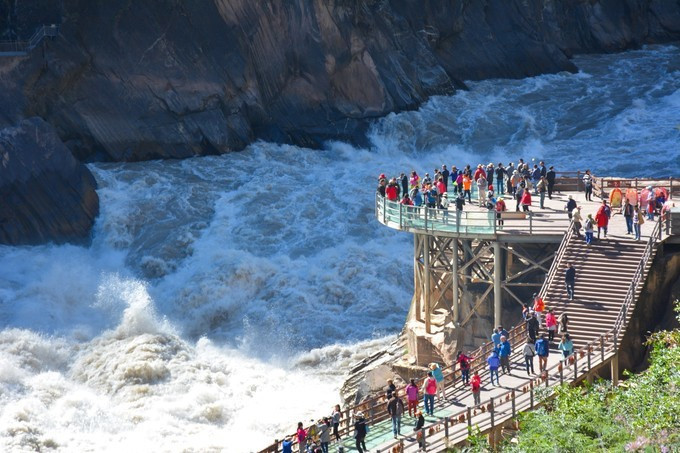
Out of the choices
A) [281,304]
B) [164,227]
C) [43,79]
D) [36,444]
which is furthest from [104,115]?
[36,444]

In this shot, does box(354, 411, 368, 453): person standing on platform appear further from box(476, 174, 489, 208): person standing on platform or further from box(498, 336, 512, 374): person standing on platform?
box(476, 174, 489, 208): person standing on platform

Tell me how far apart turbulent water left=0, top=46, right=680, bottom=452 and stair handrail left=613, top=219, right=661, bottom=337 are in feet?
36.0

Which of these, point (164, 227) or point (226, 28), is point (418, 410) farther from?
point (226, 28)

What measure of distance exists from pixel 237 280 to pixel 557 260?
61.6 ft

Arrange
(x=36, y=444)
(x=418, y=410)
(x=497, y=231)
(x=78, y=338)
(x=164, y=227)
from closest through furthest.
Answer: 1. (x=418, y=410)
2. (x=497, y=231)
3. (x=36, y=444)
4. (x=78, y=338)
5. (x=164, y=227)

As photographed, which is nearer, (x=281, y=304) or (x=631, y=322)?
(x=631, y=322)

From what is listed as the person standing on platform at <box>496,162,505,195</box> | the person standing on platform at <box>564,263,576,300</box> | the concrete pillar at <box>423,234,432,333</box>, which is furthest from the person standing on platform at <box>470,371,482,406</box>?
the person standing on platform at <box>496,162,505,195</box>

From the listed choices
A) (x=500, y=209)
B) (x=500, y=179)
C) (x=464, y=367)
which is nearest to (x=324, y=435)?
(x=464, y=367)

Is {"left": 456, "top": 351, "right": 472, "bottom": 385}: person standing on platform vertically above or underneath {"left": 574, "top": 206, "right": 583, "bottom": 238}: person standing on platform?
underneath

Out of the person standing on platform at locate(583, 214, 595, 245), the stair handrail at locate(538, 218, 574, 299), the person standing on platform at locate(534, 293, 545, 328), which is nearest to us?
the person standing on platform at locate(534, 293, 545, 328)

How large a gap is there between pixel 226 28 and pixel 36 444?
95.3 ft

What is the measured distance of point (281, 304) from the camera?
56.2 m

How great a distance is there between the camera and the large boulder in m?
61.3

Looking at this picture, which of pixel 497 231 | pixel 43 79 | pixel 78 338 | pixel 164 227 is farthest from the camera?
pixel 43 79
